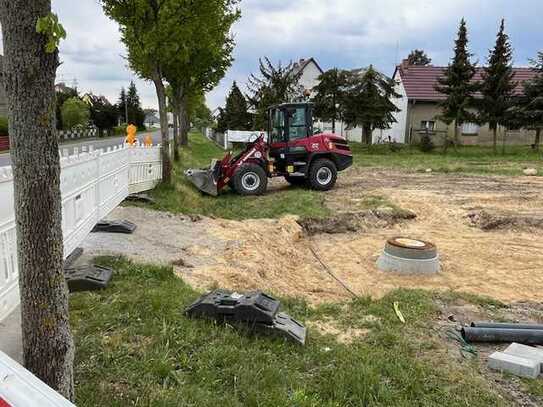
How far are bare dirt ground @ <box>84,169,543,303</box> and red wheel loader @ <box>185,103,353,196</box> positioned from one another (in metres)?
1.18

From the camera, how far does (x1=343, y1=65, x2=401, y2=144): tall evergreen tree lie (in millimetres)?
31188

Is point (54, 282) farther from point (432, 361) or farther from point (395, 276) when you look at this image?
point (395, 276)

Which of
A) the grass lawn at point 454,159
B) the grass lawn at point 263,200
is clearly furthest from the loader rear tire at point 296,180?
the grass lawn at point 454,159

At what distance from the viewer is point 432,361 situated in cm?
419

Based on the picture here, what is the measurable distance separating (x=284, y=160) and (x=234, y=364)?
11707 millimetres

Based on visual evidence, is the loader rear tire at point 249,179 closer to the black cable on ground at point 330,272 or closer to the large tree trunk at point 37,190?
the black cable on ground at point 330,272

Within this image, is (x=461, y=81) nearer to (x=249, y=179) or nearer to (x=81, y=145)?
(x=249, y=179)

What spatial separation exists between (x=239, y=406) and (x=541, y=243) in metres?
9.10

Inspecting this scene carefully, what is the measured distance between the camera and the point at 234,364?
3.67m

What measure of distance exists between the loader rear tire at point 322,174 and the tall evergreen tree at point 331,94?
716 inches

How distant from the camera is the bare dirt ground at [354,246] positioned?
23.2 feet

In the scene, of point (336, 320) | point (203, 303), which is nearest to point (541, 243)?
point (336, 320)

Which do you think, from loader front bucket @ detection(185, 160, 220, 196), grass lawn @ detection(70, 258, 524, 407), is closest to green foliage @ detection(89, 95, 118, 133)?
loader front bucket @ detection(185, 160, 220, 196)

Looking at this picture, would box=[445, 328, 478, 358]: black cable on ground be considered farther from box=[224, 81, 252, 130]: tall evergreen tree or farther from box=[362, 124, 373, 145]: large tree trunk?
box=[224, 81, 252, 130]: tall evergreen tree
